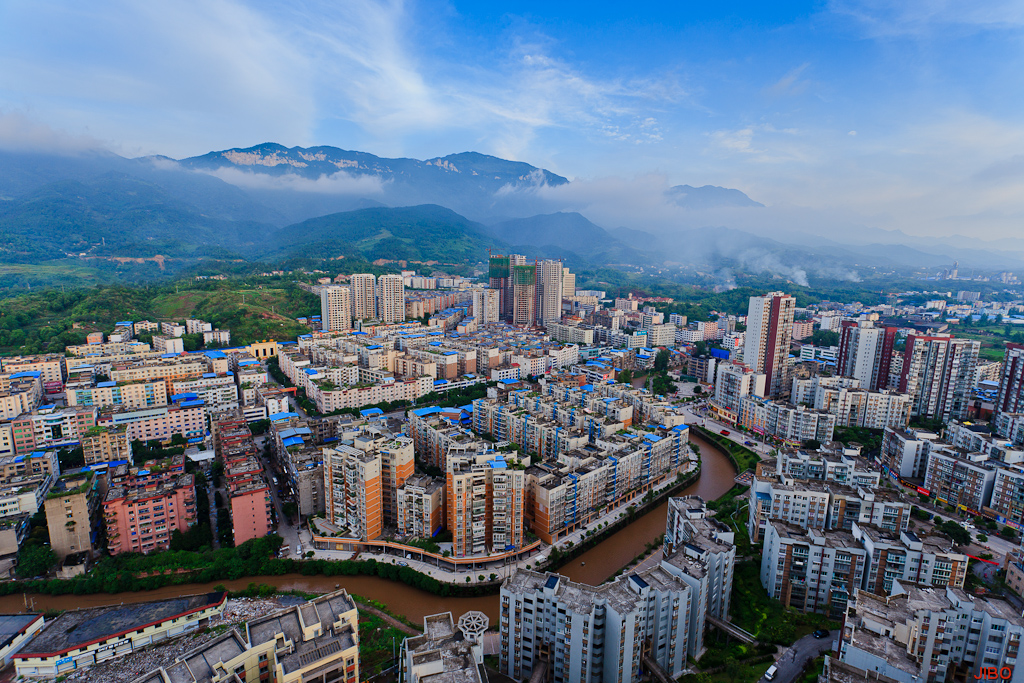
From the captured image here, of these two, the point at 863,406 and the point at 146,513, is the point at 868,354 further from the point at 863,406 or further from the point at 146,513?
the point at 146,513

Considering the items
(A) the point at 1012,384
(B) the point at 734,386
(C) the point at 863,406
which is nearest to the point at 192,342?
(B) the point at 734,386

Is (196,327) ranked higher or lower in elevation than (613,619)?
higher

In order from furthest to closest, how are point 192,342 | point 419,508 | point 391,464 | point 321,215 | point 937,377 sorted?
1. point 321,215
2. point 192,342
3. point 937,377
4. point 391,464
5. point 419,508

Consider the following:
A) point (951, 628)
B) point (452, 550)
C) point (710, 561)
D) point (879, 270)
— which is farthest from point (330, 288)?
point (879, 270)

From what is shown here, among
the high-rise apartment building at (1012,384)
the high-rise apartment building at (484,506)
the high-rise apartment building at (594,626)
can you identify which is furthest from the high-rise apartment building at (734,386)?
the high-rise apartment building at (594,626)

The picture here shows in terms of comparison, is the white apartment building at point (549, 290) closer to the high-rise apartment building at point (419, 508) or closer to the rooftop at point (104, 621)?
the high-rise apartment building at point (419, 508)

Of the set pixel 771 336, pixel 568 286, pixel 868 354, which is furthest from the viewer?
pixel 568 286

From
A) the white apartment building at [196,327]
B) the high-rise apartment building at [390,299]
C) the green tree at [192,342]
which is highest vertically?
the high-rise apartment building at [390,299]

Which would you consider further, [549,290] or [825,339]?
[549,290]
